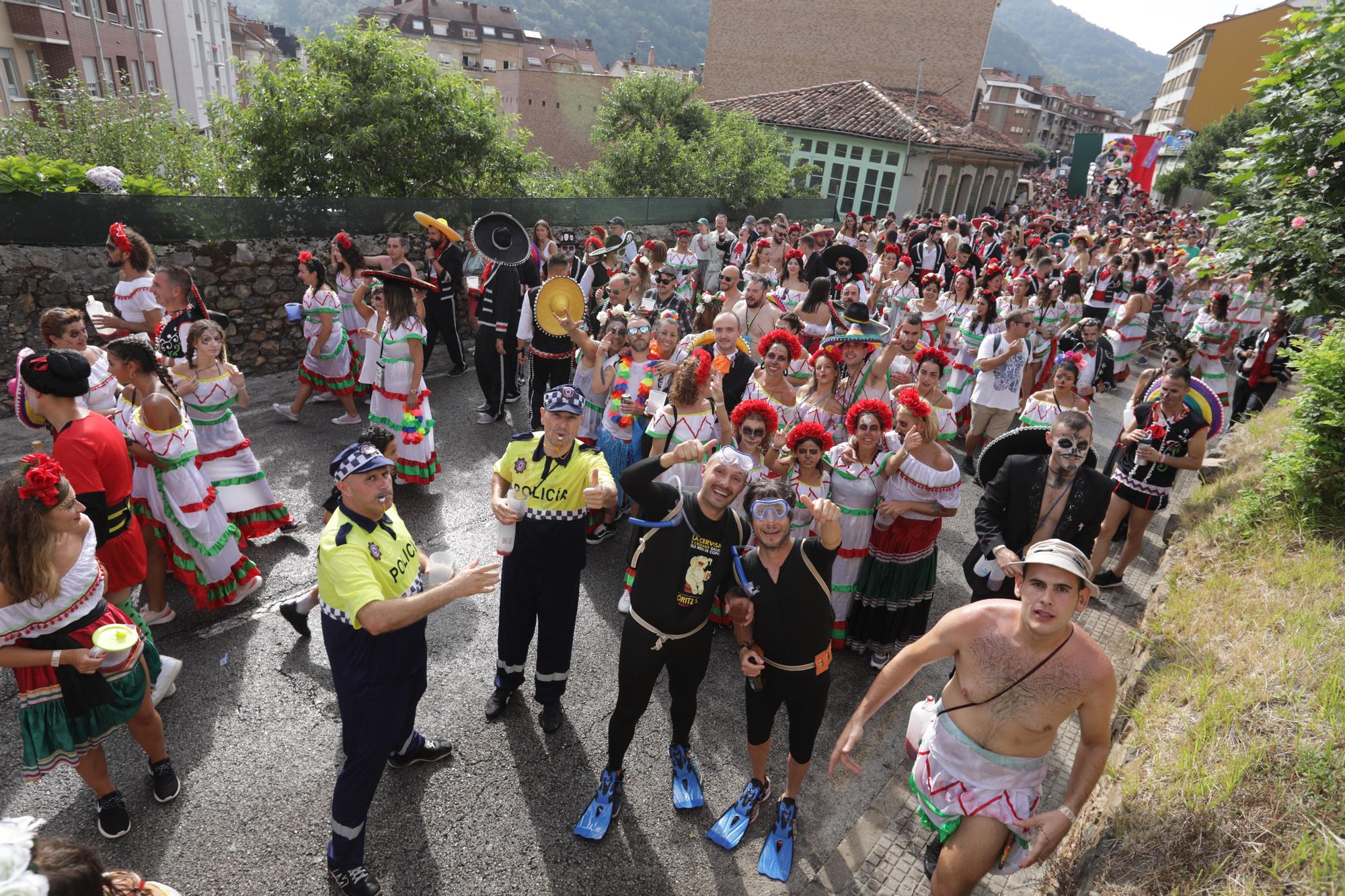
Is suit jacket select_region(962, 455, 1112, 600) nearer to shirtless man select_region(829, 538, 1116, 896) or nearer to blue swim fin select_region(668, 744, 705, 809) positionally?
shirtless man select_region(829, 538, 1116, 896)

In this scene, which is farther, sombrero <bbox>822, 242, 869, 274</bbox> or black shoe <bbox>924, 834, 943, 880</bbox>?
sombrero <bbox>822, 242, 869, 274</bbox>

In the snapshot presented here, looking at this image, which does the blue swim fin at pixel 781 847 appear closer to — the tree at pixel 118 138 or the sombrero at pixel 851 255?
the sombrero at pixel 851 255

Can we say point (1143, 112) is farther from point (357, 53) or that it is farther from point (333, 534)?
point (333, 534)

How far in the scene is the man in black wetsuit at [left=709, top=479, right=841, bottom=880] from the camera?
3.46 metres

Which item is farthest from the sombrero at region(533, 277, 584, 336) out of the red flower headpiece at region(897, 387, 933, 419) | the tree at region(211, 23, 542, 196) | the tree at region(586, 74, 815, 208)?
the tree at region(586, 74, 815, 208)

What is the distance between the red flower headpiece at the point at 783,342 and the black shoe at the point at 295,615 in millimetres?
3901

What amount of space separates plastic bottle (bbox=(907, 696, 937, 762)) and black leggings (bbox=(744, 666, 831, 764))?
1.49ft

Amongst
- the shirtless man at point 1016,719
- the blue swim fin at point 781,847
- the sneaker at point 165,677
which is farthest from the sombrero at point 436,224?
the shirtless man at point 1016,719

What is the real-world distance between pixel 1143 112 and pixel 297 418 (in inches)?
4466

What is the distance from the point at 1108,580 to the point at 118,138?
13743 mm

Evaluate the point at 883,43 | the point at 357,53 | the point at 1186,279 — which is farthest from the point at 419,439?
the point at 883,43

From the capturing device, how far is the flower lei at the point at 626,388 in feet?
20.1

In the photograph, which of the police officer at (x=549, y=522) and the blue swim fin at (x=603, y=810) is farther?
the police officer at (x=549, y=522)

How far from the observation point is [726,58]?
133ft
